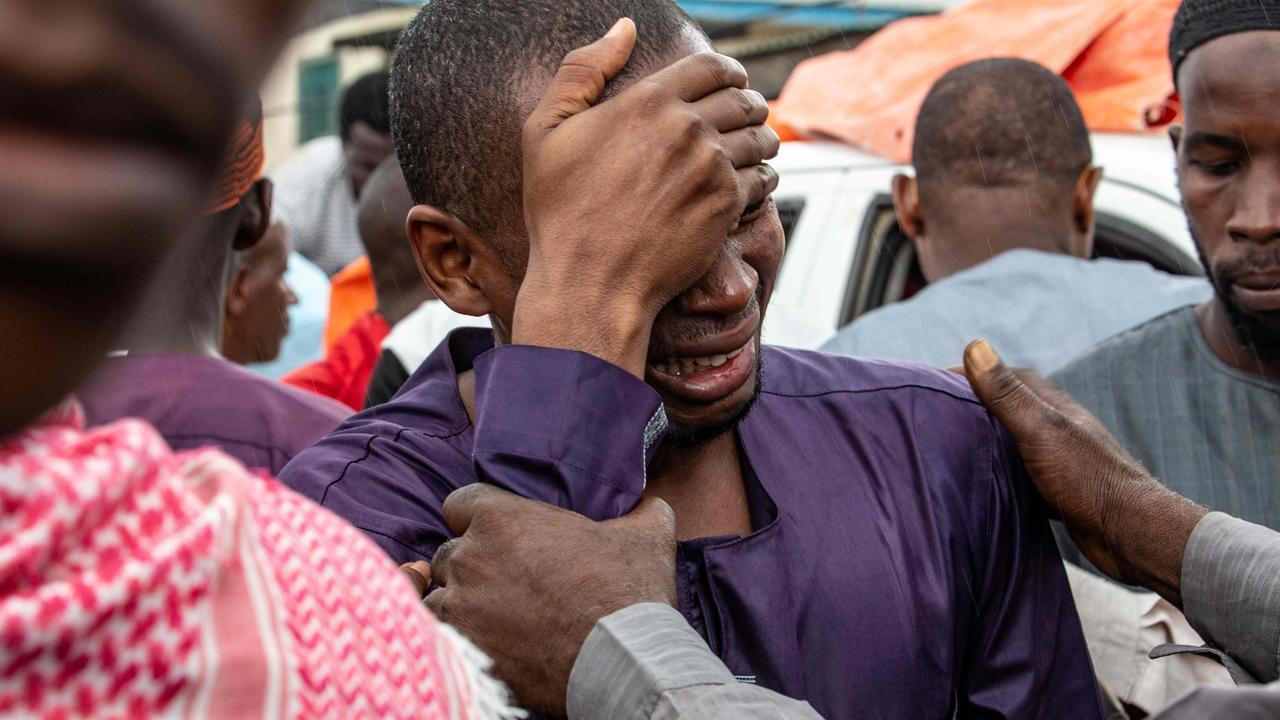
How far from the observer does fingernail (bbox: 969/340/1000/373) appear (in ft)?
7.79

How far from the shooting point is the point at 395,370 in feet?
13.9

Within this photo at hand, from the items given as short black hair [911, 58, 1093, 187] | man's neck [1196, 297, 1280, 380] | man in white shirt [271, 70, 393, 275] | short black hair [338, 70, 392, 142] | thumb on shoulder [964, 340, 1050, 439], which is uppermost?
thumb on shoulder [964, 340, 1050, 439]

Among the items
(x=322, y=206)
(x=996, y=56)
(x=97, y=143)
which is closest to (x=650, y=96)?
(x=97, y=143)

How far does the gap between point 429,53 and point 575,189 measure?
0.52m

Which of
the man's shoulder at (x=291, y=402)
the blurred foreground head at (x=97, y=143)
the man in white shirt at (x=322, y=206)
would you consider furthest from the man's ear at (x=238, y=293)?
the man in white shirt at (x=322, y=206)

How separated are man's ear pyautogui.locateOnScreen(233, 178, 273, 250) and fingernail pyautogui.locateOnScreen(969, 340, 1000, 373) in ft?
7.22

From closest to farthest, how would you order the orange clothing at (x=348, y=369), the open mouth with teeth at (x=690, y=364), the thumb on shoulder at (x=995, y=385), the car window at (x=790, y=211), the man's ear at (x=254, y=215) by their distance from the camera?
the open mouth with teeth at (x=690, y=364) → the thumb on shoulder at (x=995, y=385) → the man's ear at (x=254, y=215) → the orange clothing at (x=348, y=369) → the car window at (x=790, y=211)

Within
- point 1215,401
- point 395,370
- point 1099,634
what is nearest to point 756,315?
point 1099,634

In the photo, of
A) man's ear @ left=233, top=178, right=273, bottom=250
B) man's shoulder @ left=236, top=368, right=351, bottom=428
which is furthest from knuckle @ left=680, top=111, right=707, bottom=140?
man's ear @ left=233, top=178, right=273, bottom=250

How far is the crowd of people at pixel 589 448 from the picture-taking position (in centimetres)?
83

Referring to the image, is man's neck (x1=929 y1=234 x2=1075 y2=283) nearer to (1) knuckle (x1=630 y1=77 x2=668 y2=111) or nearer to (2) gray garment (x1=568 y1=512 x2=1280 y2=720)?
(1) knuckle (x1=630 y1=77 x2=668 y2=111)

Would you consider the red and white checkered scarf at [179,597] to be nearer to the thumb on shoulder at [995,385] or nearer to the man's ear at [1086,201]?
the thumb on shoulder at [995,385]

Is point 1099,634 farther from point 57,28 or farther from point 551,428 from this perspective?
point 57,28

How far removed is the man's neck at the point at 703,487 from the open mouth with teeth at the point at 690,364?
131 mm
